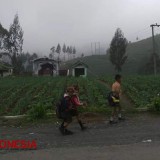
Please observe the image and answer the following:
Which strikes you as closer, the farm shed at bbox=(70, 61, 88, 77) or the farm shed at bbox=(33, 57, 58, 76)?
the farm shed at bbox=(70, 61, 88, 77)

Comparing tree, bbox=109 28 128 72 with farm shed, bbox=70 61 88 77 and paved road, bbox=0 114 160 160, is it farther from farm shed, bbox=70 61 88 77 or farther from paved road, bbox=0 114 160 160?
paved road, bbox=0 114 160 160

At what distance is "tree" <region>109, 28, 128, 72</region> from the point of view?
77.1m

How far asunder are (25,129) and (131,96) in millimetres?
8653

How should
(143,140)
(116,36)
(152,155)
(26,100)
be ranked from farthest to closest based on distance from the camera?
(116,36) < (26,100) < (143,140) < (152,155)

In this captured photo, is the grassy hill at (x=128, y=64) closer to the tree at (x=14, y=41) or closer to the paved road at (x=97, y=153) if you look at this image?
the tree at (x=14, y=41)

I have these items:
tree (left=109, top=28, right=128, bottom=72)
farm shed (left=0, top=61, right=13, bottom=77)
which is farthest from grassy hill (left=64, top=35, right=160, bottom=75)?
farm shed (left=0, top=61, right=13, bottom=77)

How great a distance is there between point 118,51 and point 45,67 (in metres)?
18.1

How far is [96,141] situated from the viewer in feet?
31.7

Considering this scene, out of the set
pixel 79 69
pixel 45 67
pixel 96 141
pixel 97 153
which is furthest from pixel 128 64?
pixel 97 153

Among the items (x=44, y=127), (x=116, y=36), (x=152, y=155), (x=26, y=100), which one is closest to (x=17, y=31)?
(x=116, y=36)

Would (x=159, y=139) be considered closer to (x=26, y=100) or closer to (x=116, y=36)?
(x=26, y=100)

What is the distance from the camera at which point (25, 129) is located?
40.5 feet

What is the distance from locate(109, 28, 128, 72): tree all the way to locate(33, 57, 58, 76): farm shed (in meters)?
15.0

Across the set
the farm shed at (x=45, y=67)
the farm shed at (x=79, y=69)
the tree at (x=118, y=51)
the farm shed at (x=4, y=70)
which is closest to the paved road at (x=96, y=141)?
the farm shed at (x=79, y=69)
